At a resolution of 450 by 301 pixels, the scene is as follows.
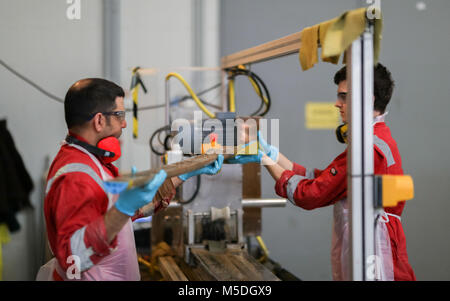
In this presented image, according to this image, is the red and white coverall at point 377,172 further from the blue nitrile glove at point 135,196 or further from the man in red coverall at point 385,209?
the blue nitrile glove at point 135,196

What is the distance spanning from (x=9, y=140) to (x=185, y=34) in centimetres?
134

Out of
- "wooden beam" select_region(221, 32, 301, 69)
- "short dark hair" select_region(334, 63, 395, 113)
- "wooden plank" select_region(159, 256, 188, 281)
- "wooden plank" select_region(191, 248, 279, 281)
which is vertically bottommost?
"wooden plank" select_region(159, 256, 188, 281)

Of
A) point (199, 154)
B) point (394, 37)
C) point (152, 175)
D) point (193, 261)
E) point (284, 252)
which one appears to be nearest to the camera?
point (152, 175)

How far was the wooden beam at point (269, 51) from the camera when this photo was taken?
1320 mm

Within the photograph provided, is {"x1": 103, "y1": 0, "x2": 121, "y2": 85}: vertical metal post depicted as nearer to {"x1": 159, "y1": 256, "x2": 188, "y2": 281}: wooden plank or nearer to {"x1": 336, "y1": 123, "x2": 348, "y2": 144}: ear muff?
{"x1": 159, "y1": 256, "x2": 188, "y2": 281}: wooden plank

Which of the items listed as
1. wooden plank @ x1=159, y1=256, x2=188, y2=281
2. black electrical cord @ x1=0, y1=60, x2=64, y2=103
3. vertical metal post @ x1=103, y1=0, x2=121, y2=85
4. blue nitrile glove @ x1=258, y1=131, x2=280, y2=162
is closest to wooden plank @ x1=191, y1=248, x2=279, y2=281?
wooden plank @ x1=159, y1=256, x2=188, y2=281

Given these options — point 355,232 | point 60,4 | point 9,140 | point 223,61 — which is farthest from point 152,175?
point 60,4

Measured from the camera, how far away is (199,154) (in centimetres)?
159

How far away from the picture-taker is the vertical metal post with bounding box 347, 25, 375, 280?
1024 millimetres

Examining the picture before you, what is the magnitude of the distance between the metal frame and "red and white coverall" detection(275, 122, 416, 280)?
33 centimetres

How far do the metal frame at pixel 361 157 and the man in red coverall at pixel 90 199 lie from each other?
47 centimetres

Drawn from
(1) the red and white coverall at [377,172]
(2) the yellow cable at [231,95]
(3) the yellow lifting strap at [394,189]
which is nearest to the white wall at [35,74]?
(2) the yellow cable at [231,95]
